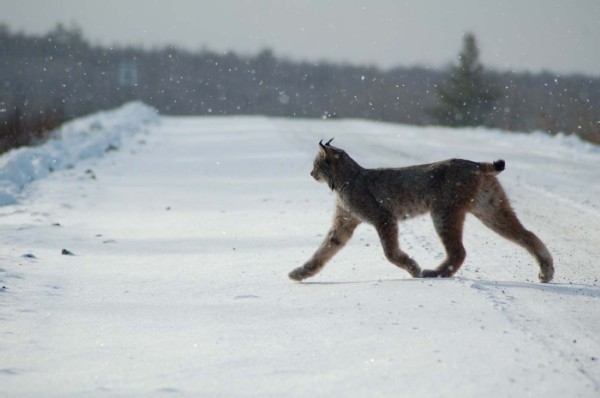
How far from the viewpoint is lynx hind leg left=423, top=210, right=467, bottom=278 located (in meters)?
6.13

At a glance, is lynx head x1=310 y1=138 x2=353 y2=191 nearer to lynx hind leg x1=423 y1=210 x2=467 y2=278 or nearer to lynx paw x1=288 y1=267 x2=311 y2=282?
lynx paw x1=288 y1=267 x2=311 y2=282

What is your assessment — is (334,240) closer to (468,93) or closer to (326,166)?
(326,166)

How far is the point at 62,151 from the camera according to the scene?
1730 cm

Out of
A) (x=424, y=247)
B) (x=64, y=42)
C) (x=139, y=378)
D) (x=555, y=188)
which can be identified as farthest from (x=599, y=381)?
(x=64, y=42)

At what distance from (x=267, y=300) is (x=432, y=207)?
1548mm

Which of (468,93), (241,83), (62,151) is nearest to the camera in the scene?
(62,151)

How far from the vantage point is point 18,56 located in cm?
6556

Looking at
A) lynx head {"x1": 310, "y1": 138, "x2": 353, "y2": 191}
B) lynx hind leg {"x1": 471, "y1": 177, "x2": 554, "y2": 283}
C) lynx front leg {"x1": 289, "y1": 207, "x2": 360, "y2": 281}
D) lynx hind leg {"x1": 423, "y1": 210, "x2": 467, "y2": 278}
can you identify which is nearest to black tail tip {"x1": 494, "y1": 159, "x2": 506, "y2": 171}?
lynx hind leg {"x1": 471, "y1": 177, "x2": 554, "y2": 283}

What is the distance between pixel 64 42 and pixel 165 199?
6495 cm

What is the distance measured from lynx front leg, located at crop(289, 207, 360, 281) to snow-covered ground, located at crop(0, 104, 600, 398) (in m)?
0.16

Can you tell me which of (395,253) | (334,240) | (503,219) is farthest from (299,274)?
(503,219)

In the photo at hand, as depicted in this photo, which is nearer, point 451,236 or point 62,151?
point 451,236

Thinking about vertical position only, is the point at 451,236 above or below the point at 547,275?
above

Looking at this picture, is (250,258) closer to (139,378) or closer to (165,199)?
(139,378)
